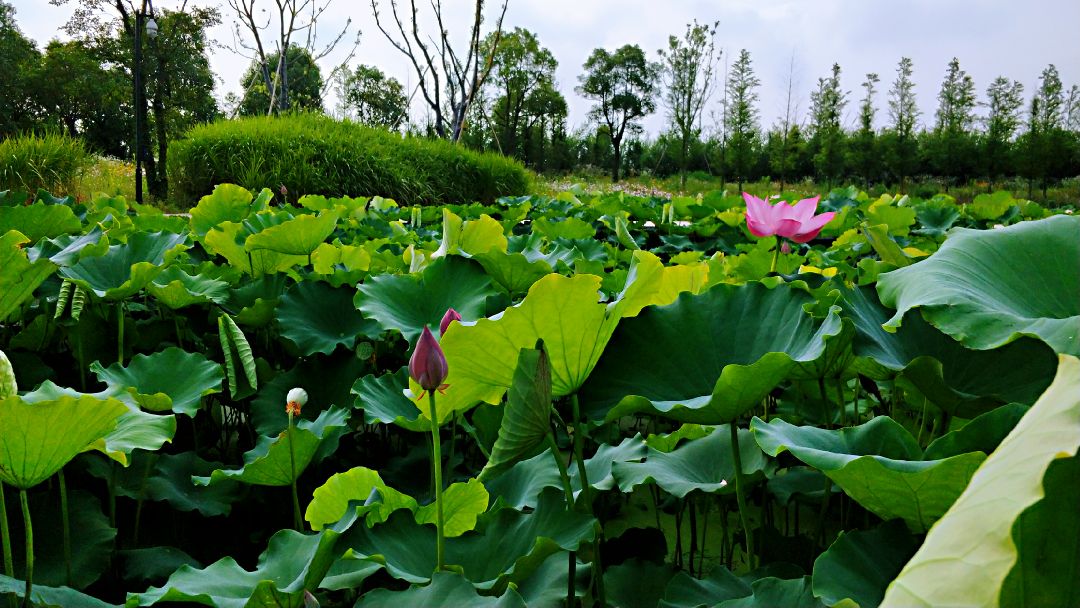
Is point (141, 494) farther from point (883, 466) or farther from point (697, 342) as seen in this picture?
point (883, 466)

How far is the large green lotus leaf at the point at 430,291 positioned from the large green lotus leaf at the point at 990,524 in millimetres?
776

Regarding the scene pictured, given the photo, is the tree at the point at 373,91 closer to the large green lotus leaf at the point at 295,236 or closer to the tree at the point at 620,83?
the tree at the point at 620,83

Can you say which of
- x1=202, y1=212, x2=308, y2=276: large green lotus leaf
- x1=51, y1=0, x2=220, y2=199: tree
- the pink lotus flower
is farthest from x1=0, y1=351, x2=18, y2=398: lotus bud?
x1=51, y1=0, x2=220, y2=199: tree

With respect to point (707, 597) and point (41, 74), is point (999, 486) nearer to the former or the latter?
point (707, 597)

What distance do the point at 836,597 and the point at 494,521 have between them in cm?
31

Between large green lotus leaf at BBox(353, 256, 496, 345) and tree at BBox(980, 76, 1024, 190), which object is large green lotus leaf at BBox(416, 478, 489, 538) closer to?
large green lotus leaf at BBox(353, 256, 496, 345)

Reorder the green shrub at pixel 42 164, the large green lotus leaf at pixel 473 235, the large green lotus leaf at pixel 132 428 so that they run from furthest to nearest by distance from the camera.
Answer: the green shrub at pixel 42 164 → the large green lotus leaf at pixel 473 235 → the large green lotus leaf at pixel 132 428

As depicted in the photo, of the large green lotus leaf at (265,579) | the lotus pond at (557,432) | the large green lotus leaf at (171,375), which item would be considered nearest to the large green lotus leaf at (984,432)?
the lotus pond at (557,432)

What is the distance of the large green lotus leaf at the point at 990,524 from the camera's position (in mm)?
228

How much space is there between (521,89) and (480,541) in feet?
89.2

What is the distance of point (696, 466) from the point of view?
758 mm

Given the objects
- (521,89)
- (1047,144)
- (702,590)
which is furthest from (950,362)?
(521,89)

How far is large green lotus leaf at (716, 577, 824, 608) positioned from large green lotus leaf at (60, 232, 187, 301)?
38.4 inches

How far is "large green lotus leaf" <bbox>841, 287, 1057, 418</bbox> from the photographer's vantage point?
58cm
